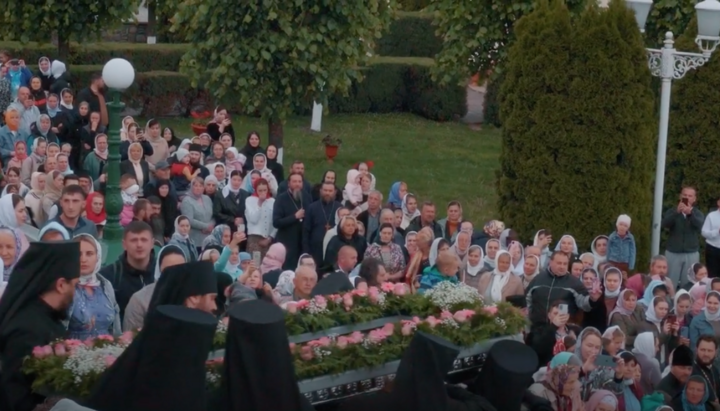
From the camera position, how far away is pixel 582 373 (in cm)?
948

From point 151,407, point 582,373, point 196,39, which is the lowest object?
point 582,373

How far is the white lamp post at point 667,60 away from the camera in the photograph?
15.1 meters

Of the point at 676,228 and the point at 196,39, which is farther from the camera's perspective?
the point at 196,39

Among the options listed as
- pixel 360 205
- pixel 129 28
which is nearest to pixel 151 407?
pixel 360 205

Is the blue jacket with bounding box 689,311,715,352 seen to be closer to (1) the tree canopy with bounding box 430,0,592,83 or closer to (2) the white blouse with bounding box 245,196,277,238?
(2) the white blouse with bounding box 245,196,277,238

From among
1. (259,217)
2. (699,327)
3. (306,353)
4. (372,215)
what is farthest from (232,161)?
(306,353)

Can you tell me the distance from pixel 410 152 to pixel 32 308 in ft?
63.2

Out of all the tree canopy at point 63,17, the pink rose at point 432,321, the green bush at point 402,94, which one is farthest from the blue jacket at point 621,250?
the green bush at point 402,94

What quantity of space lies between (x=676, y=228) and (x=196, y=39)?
747 centimetres

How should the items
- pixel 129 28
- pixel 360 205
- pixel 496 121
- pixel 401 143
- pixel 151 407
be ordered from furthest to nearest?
1. pixel 129 28
2. pixel 496 121
3. pixel 401 143
4. pixel 360 205
5. pixel 151 407

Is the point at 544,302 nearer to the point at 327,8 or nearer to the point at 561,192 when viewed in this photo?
the point at 561,192

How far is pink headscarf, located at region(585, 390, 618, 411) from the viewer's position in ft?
29.7

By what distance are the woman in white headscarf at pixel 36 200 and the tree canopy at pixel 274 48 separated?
5181mm

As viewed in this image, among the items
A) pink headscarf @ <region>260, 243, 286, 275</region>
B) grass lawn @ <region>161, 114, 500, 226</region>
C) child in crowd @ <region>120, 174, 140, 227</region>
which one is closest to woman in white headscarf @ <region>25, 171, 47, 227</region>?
child in crowd @ <region>120, 174, 140, 227</region>
